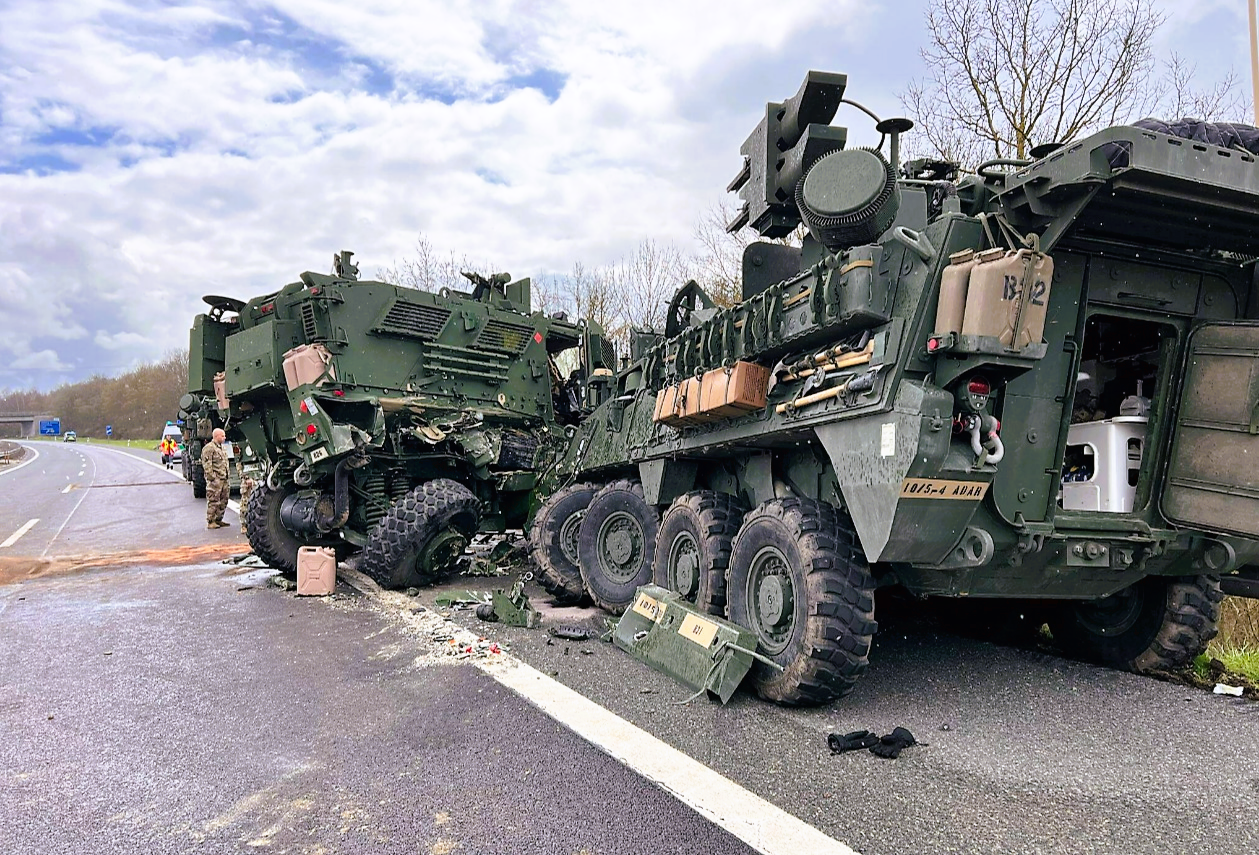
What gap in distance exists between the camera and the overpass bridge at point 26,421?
121625 mm

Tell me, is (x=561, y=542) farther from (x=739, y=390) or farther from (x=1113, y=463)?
(x=1113, y=463)

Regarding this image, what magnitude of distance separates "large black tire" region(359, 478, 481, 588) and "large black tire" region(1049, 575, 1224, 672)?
5.39 metres

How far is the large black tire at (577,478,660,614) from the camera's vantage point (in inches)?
292

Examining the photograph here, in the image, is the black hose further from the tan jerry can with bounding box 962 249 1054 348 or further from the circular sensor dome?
the tan jerry can with bounding box 962 249 1054 348

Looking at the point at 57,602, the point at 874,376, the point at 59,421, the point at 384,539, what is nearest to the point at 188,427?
the point at 57,602

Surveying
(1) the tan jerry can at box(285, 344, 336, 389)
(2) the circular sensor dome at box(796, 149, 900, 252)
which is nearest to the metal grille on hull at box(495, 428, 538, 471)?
(1) the tan jerry can at box(285, 344, 336, 389)

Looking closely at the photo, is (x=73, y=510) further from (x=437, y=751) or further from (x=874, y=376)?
(x=874, y=376)

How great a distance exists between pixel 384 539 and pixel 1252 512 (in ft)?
22.4

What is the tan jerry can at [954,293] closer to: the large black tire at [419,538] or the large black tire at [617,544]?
the large black tire at [617,544]

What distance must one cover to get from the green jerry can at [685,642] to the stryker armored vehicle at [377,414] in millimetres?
3109

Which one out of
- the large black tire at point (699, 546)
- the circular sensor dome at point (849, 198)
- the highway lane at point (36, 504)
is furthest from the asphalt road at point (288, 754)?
the highway lane at point (36, 504)

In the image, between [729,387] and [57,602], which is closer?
[729,387]

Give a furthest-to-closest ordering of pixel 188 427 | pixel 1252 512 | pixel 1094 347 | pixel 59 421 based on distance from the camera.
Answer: pixel 59 421, pixel 188 427, pixel 1094 347, pixel 1252 512

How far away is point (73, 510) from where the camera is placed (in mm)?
19000
